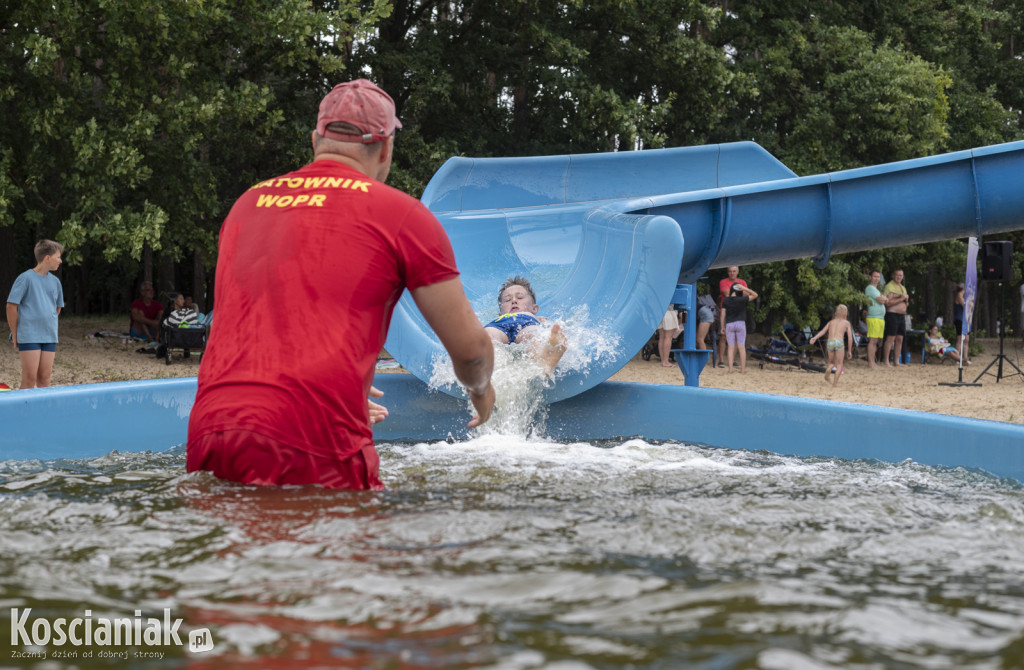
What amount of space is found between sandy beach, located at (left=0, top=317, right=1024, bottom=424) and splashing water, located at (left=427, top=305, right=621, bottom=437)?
326 cm

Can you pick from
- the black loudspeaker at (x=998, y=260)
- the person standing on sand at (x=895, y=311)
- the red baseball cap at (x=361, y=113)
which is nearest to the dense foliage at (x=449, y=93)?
the person standing on sand at (x=895, y=311)

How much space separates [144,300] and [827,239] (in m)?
11.3

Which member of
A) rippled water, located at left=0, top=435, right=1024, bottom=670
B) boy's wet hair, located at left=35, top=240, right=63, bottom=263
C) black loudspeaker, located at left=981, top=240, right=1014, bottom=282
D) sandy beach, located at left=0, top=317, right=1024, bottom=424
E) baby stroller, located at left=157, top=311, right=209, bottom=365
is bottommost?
sandy beach, located at left=0, top=317, right=1024, bottom=424

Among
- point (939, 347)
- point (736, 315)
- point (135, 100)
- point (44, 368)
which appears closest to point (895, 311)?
point (939, 347)

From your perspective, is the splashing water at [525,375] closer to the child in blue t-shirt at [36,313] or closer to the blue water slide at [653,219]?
the blue water slide at [653,219]

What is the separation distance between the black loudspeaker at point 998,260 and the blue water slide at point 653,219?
3.69 meters

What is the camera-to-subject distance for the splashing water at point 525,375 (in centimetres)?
585

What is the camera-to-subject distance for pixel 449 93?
14664 mm

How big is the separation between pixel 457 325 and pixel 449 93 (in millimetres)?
12967

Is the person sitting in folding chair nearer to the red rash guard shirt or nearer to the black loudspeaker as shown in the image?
the black loudspeaker

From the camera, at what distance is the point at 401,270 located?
7.41 ft

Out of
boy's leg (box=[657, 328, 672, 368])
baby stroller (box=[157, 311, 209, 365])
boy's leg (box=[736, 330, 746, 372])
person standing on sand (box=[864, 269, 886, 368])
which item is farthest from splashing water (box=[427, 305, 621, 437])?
person standing on sand (box=[864, 269, 886, 368])

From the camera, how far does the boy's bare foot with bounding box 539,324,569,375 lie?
5.96 m

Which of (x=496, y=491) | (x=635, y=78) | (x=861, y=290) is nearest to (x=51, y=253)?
(x=496, y=491)
